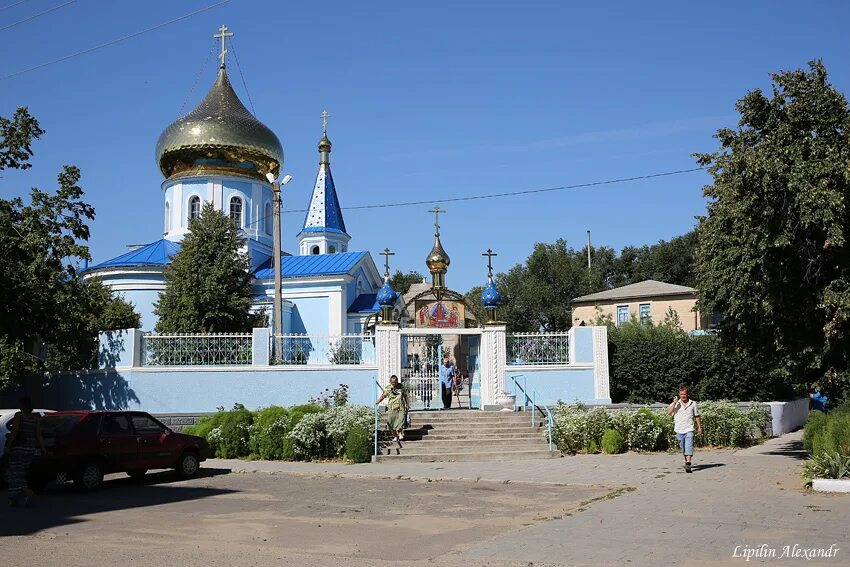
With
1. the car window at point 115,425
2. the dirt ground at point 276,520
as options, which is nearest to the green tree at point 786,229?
the dirt ground at point 276,520

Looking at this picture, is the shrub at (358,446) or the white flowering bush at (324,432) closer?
the shrub at (358,446)

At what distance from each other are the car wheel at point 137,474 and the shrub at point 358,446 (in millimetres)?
4075

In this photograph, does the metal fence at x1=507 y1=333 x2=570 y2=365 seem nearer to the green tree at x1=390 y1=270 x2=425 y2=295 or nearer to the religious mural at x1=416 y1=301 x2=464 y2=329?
the religious mural at x1=416 y1=301 x2=464 y2=329

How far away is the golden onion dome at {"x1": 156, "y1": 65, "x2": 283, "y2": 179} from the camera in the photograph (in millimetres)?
35656

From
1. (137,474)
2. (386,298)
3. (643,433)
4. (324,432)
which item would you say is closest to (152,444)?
(137,474)

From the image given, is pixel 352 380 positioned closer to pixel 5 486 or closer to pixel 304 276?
pixel 5 486

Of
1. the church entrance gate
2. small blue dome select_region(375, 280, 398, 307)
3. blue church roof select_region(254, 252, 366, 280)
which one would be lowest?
the church entrance gate

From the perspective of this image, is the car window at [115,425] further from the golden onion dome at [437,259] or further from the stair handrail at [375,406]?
the golden onion dome at [437,259]

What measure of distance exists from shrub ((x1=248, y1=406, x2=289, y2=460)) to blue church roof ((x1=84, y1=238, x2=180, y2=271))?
17.7 metres

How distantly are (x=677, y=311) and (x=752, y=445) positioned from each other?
87.3ft

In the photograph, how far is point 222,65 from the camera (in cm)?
3862

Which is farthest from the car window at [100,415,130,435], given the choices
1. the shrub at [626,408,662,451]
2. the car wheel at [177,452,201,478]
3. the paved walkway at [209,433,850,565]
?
the shrub at [626,408,662,451]

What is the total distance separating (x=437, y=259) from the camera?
30.0 meters

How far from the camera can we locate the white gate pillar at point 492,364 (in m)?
20.9
